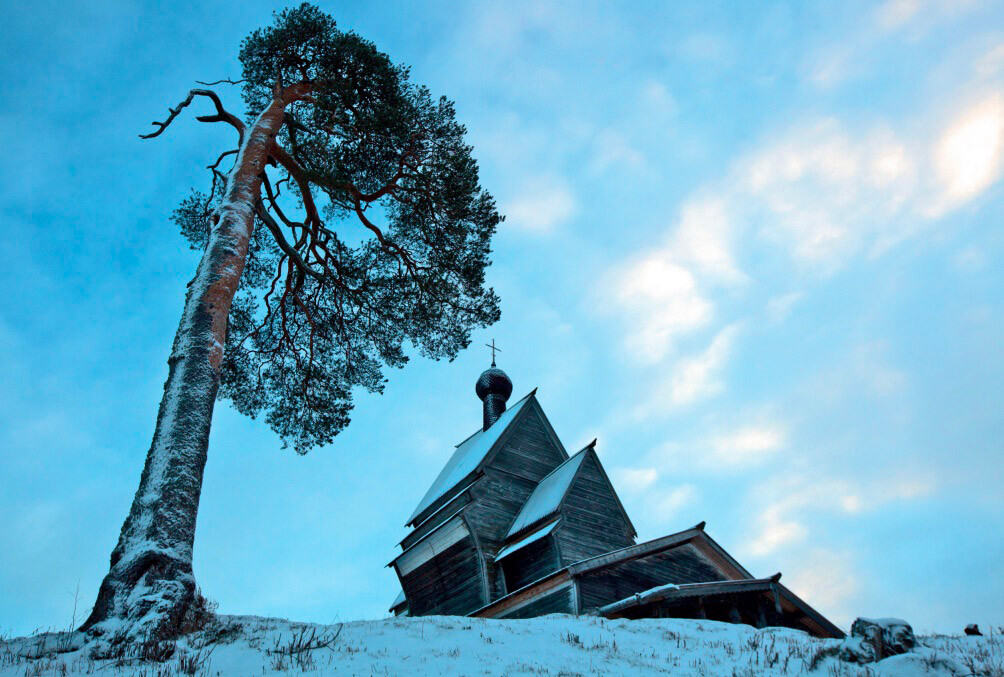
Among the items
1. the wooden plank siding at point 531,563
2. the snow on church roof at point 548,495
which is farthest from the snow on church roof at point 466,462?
the wooden plank siding at point 531,563

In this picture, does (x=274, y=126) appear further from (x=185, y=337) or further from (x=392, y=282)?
(x=185, y=337)

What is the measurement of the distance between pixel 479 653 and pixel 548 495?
12.7 m

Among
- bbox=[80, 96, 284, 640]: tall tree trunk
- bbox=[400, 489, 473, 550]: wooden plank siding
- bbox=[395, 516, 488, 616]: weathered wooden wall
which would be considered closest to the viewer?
bbox=[80, 96, 284, 640]: tall tree trunk

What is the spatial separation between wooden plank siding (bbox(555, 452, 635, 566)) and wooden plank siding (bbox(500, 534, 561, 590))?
26 centimetres

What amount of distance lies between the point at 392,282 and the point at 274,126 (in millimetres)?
4187

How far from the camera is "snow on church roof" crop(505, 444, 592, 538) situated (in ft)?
61.2

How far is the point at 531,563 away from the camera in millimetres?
18219

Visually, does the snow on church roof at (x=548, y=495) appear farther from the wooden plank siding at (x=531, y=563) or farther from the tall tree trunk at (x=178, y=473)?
the tall tree trunk at (x=178, y=473)

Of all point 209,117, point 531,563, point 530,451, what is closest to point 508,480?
point 530,451

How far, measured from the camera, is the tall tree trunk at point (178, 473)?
7.18 meters

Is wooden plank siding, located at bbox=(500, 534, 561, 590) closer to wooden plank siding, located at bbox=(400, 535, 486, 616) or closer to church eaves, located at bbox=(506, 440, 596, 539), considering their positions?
church eaves, located at bbox=(506, 440, 596, 539)

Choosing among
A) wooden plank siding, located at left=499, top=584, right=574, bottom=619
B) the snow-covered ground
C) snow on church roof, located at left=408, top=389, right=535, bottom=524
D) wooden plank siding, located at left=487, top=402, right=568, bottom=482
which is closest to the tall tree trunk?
the snow-covered ground

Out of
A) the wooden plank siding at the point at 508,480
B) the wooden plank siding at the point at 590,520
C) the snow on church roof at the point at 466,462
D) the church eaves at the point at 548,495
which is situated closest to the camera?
the wooden plank siding at the point at 590,520

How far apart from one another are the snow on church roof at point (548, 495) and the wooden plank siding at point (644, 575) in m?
2.49
